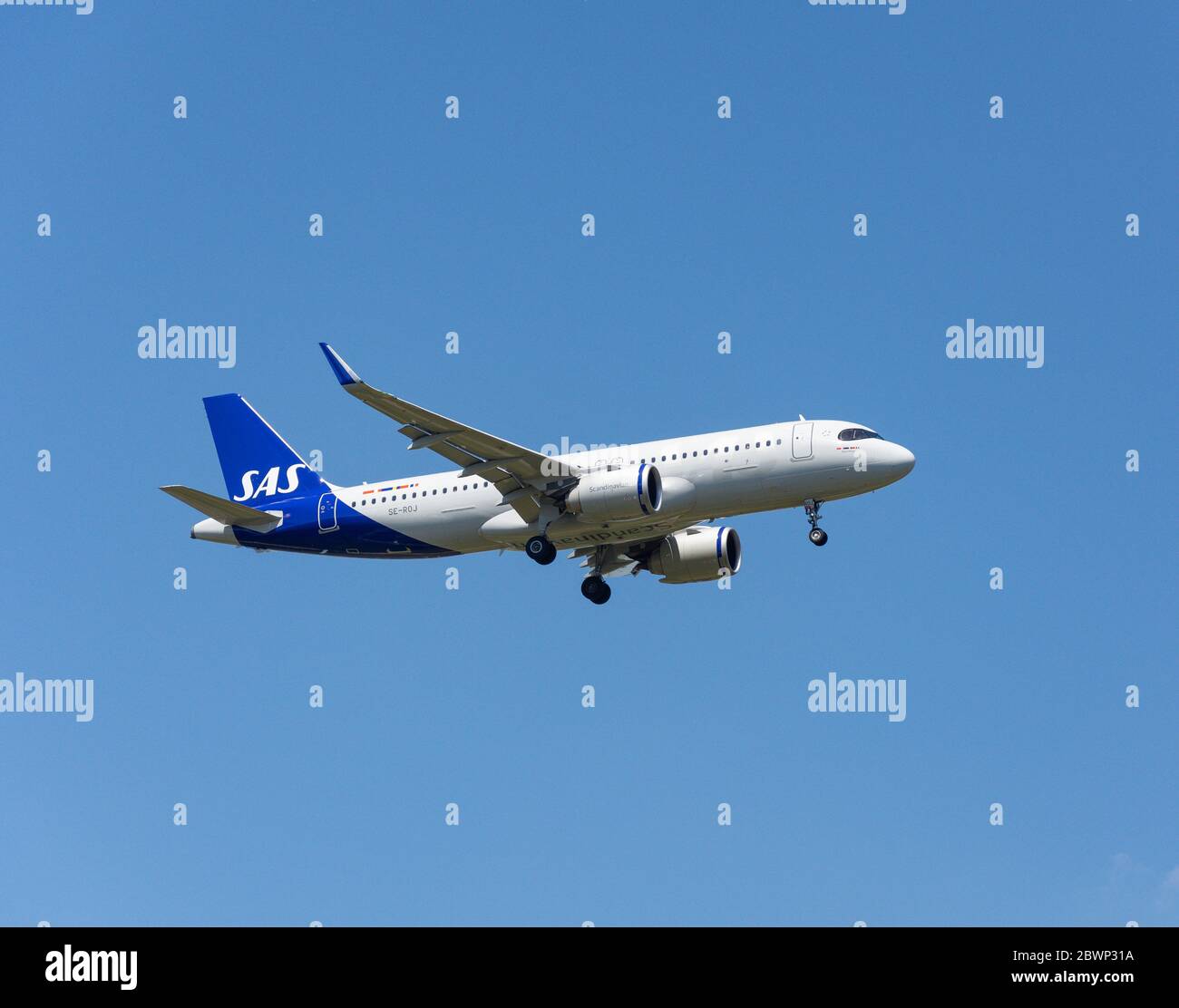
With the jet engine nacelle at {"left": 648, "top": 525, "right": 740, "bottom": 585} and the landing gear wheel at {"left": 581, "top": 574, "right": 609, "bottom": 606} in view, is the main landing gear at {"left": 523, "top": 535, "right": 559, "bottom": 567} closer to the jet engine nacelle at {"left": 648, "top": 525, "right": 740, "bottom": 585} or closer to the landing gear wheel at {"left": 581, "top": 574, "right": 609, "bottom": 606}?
the landing gear wheel at {"left": 581, "top": 574, "right": 609, "bottom": 606}

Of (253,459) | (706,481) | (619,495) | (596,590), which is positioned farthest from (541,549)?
(253,459)

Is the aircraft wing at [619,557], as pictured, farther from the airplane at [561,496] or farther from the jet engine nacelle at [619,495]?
the jet engine nacelle at [619,495]

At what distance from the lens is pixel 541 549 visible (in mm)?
48188

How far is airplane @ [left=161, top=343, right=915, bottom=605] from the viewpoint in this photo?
4594cm

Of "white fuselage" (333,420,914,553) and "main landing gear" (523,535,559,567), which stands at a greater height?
"white fuselage" (333,420,914,553)

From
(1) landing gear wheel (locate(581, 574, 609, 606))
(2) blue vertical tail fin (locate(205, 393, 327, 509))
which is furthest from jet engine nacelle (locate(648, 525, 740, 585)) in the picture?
(2) blue vertical tail fin (locate(205, 393, 327, 509))

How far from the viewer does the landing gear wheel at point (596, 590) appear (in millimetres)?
52344

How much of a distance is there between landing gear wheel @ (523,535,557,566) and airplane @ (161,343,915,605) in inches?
2.1

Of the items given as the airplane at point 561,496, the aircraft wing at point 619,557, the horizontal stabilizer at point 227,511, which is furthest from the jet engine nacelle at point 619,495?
the horizontal stabilizer at point 227,511

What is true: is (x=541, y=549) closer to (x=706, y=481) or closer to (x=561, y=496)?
(x=561, y=496)

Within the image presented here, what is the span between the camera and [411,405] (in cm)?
4375
